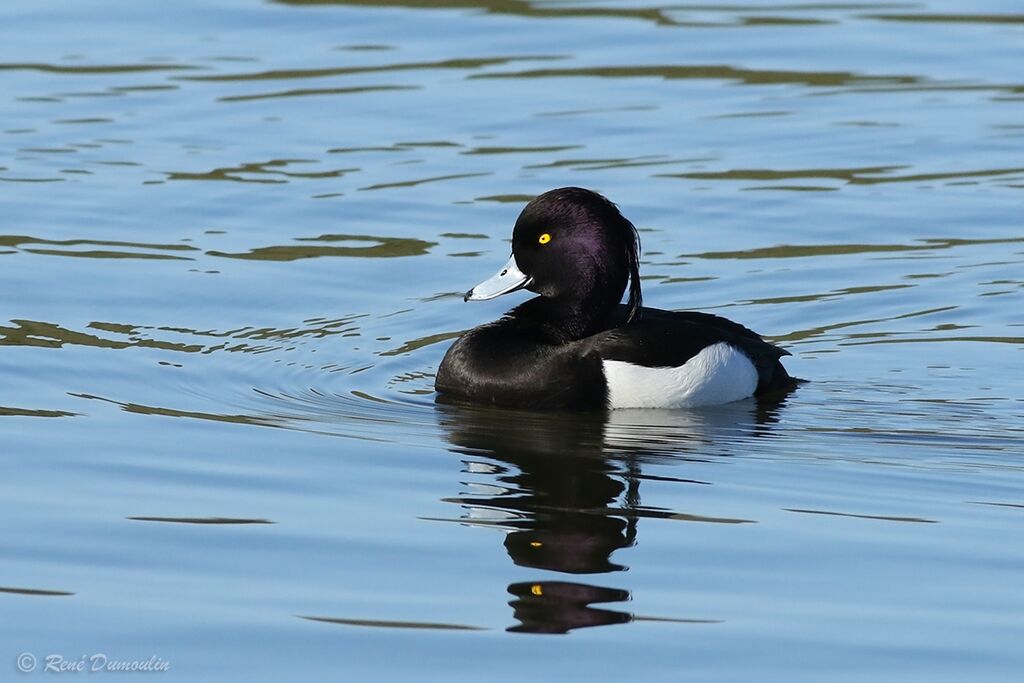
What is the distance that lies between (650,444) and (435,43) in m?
8.95

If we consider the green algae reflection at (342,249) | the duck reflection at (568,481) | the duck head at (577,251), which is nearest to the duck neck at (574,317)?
the duck head at (577,251)

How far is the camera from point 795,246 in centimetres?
1155

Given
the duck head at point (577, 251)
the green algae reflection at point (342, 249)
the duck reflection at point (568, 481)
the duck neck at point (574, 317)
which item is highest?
the duck head at point (577, 251)

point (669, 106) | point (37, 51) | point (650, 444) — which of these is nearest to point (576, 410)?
point (650, 444)

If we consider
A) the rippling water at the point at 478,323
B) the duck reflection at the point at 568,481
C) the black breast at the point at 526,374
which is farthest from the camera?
the black breast at the point at 526,374

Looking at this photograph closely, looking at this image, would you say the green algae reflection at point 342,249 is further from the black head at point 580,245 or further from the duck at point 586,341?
the black head at point 580,245

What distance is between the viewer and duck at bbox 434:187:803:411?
8781 mm
